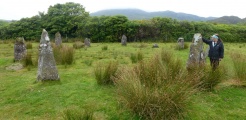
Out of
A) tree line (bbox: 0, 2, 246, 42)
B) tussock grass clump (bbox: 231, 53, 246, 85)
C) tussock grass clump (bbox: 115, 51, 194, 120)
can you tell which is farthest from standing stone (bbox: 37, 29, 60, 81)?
tree line (bbox: 0, 2, 246, 42)

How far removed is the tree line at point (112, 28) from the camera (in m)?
32.2

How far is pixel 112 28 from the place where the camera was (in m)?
32.2

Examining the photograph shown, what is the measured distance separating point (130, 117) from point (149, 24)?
93.9ft

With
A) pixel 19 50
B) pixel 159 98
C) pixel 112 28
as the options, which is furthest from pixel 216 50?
pixel 112 28

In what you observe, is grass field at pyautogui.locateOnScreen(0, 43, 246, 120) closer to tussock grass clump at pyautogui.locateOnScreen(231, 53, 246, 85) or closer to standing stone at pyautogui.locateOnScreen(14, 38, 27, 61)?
tussock grass clump at pyautogui.locateOnScreen(231, 53, 246, 85)

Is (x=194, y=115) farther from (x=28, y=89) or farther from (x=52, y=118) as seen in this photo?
(x=28, y=89)

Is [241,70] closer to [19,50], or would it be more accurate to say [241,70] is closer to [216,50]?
[216,50]

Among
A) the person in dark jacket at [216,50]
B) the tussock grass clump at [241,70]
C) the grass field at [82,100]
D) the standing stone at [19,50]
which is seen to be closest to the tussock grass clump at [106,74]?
Result: the grass field at [82,100]

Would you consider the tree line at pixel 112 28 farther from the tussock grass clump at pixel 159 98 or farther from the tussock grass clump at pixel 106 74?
the tussock grass clump at pixel 159 98

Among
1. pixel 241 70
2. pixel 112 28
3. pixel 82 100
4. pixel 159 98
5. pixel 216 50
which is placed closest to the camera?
pixel 159 98

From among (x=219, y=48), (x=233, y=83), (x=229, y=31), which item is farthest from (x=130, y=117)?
(x=229, y=31)

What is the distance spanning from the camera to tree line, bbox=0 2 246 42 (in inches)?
1266

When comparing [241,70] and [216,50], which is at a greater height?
[216,50]

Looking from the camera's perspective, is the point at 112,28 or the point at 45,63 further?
the point at 112,28
